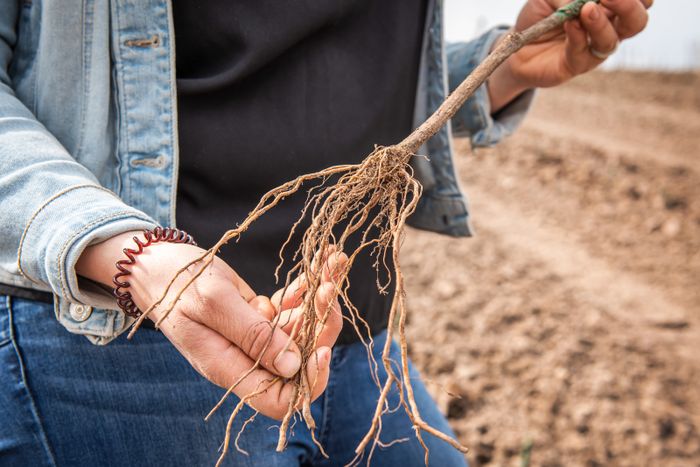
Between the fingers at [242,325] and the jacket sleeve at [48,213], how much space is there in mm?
171

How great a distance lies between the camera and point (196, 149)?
113cm

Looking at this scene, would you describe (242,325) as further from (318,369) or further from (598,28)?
Answer: (598,28)

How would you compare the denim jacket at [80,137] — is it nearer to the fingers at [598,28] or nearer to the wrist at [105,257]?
the wrist at [105,257]

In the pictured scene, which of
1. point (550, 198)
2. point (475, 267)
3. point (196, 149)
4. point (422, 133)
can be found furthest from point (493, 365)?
point (550, 198)

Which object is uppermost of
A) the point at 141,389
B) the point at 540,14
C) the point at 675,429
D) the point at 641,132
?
the point at 540,14

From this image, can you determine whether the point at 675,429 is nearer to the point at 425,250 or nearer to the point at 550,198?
the point at 425,250

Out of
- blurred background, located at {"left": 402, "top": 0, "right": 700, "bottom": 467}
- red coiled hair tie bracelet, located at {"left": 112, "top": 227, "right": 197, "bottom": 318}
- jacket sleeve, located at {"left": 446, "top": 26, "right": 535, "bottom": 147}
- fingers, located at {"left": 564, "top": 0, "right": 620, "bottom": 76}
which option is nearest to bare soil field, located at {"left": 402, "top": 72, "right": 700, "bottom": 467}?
blurred background, located at {"left": 402, "top": 0, "right": 700, "bottom": 467}

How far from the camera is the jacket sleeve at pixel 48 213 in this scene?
0.86 meters

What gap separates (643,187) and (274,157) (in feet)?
15.2

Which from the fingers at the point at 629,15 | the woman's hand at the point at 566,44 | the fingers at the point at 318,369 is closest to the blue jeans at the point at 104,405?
the fingers at the point at 318,369

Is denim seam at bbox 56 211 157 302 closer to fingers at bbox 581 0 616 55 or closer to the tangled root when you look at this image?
the tangled root

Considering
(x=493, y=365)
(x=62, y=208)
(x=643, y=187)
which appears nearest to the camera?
(x=62, y=208)

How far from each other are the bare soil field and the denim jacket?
1.07 metres

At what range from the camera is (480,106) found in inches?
58.8
